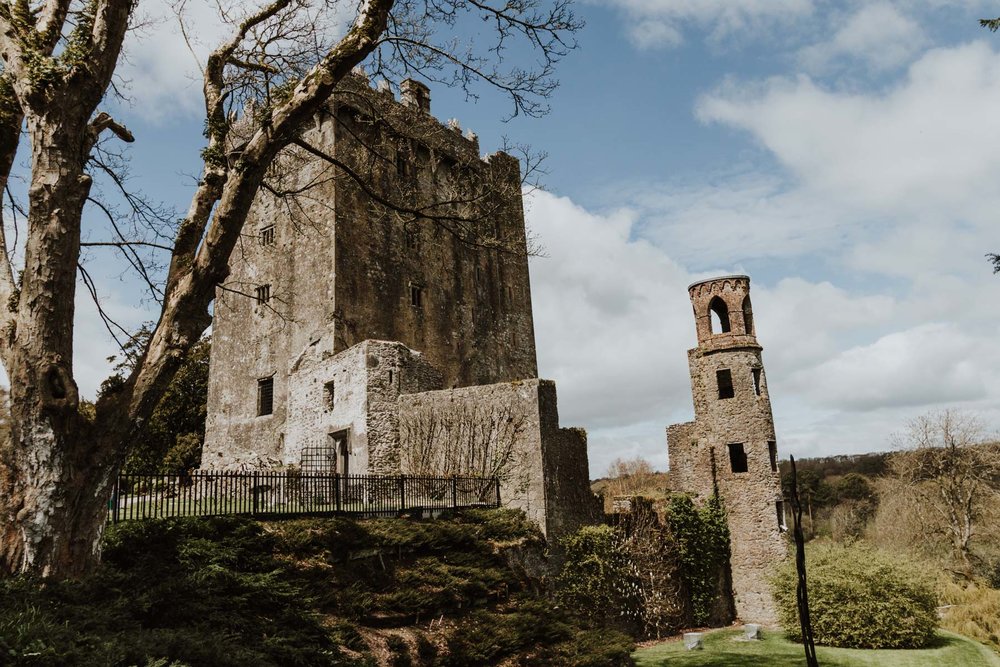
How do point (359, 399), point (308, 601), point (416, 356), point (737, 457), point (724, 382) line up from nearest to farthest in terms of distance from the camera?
point (308, 601) → point (359, 399) → point (416, 356) → point (737, 457) → point (724, 382)

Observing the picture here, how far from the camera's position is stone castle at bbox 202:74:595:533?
19.2 meters

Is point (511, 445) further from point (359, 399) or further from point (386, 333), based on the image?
point (386, 333)

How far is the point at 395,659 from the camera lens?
1112 cm

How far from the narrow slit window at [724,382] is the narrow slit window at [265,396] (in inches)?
702

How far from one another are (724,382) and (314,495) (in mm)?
19410

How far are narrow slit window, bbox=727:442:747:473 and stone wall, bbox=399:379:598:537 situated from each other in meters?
10.1

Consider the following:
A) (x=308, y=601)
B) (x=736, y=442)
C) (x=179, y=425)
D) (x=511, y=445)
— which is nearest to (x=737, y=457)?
(x=736, y=442)

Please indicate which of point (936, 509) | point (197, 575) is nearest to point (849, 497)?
point (936, 509)

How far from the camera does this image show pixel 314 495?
1561 cm

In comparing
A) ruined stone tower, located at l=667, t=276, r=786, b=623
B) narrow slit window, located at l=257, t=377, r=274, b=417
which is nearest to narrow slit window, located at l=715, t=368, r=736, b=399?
ruined stone tower, located at l=667, t=276, r=786, b=623

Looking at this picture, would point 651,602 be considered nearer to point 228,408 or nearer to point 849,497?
point 228,408

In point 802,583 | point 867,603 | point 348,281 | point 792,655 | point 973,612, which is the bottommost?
point 973,612

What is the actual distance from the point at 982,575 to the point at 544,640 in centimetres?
2839

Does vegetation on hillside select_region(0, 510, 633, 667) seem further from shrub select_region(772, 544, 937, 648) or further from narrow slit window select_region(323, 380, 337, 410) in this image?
shrub select_region(772, 544, 937, 648)
